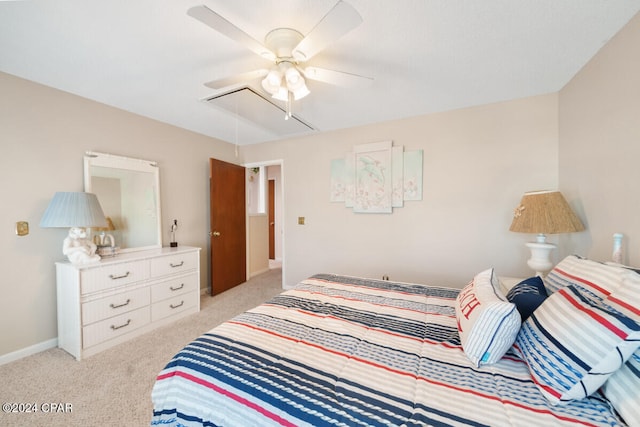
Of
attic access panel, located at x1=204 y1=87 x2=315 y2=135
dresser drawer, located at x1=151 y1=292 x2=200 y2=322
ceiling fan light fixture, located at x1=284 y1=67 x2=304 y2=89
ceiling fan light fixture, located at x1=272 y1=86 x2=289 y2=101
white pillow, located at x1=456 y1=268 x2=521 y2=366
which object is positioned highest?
attic access panel, located at x1=204 y1=87 x2=315 y2=135

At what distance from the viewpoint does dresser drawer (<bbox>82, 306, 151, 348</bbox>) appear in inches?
80.2

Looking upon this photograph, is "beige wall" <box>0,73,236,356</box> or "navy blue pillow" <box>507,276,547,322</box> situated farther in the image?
"beige wall" <box>0,73,236,356</box>

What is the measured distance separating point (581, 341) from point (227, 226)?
370 cm

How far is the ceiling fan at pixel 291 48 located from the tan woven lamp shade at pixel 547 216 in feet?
5.34

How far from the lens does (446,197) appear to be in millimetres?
2730

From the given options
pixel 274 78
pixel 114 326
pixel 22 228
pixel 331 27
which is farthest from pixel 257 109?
pixel 114 326

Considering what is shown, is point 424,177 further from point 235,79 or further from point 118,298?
point 118,298

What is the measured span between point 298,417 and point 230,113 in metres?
2.86

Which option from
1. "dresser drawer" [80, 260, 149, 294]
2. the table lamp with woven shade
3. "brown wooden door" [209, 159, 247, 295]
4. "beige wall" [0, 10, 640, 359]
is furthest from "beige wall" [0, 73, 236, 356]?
the table lamp with woven shade

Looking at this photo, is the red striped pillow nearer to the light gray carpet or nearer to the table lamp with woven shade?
the table lamp with woven shade

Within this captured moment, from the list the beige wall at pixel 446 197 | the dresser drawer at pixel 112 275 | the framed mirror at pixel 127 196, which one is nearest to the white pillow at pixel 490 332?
the beige wall at pixel 446 197

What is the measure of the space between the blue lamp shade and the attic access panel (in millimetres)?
1421

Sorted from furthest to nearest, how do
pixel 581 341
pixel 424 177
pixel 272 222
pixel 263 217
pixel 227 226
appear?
pixel 272 222, pixel 263 217, pixel 227 226, pixel 424 177, pixel 581 341

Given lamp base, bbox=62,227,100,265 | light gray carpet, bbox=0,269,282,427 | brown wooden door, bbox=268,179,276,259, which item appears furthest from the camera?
brown wooden door, bbox=268,179,276,259
